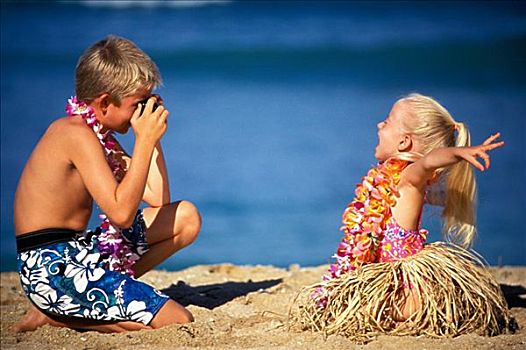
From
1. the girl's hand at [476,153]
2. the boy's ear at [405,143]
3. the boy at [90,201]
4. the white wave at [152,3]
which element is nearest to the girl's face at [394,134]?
the boy's ear at [405,143]

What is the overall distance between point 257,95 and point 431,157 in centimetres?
847

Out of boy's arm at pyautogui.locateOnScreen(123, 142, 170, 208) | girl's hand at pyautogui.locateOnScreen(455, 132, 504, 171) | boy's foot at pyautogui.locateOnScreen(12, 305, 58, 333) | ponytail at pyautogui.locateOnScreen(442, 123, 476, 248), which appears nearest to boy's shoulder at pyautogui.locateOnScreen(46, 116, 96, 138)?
boy's arm at pyautogui.locateOnScreen(123, 142, 170, 208)

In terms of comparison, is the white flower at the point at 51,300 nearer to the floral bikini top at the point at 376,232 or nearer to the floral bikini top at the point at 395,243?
the floral bikini top at the point at 376,232

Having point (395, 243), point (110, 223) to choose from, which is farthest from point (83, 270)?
point (395, 243)

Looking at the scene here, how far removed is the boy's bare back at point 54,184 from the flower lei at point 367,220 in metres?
1.02

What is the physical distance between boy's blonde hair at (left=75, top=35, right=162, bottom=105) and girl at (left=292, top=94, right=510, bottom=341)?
0.99 metres

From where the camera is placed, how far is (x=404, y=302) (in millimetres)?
3406

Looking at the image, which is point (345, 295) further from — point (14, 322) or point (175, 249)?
point (14, 322)

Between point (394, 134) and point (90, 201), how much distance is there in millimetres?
1252

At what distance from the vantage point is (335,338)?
3254 millimetres

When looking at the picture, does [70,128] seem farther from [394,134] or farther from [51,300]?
[394,134]

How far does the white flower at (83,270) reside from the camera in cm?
337

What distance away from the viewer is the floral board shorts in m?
3.38

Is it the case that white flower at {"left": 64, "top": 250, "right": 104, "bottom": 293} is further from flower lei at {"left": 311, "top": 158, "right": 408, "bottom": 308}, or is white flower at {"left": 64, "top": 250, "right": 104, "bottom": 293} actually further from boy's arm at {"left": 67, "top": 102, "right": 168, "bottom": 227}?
flower lei at {"left": 311, "top": 158, "right": 408, "bottom": 308}
